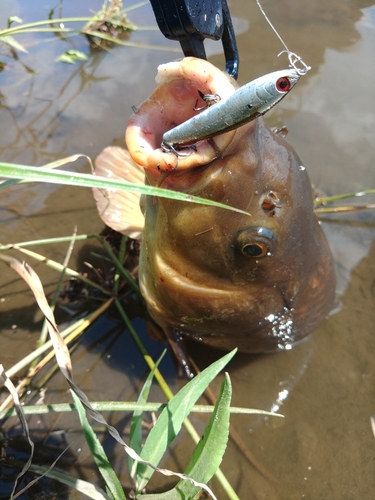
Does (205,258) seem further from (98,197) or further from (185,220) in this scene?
(98,197)

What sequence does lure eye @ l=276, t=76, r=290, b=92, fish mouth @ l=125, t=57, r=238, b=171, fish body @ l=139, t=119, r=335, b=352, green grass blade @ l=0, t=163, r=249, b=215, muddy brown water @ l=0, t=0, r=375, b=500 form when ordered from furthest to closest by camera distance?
muddy brown water @ l=0, t=0, r=375, b=500, fish body @ l=139, t=119, r=335, b=352, fish mouth @ l=125, t=57, r=238, b=171, green grass blade @ l=0, t=163, r=249, b=215, lure eye @ l=276, t=76, r=290, b=92

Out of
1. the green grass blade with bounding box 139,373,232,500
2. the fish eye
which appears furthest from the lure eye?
the green grass blade with bounding box 139,373,232,500

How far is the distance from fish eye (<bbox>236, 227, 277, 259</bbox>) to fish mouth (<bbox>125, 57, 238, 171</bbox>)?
400 mm

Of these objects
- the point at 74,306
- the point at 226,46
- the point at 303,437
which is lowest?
the point at 303,437

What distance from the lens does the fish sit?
1317 millimetres

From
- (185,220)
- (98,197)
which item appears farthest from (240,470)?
(98,197)

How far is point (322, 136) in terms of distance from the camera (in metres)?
3.95

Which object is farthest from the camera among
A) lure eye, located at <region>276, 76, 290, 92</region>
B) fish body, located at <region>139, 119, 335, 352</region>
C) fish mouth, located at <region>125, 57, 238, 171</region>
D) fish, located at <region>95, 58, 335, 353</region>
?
fish body, located at <region>139, 119, 335, 352</region>

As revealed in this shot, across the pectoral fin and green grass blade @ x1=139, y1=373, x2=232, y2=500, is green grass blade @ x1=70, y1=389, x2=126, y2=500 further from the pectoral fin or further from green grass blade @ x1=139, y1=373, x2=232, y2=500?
the pectoral fin

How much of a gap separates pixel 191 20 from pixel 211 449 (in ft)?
4.75

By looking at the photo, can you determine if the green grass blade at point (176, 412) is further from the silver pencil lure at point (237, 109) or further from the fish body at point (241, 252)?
the silver pencil lure at point (237, 109)

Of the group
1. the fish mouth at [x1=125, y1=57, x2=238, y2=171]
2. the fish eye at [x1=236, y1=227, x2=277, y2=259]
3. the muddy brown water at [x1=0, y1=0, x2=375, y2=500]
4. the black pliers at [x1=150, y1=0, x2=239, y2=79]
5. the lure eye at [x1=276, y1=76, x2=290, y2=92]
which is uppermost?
the black pliers at [x1=150, y1=0, x2=239, y2=79]

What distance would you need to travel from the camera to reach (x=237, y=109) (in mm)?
1022

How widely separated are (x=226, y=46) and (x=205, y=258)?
835 mm
